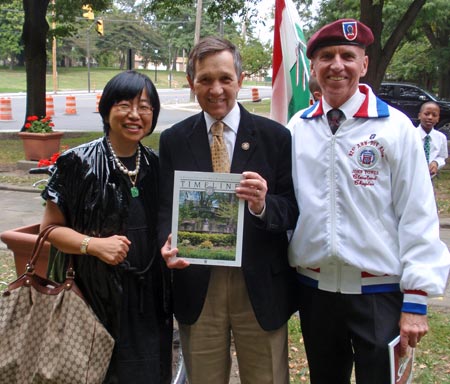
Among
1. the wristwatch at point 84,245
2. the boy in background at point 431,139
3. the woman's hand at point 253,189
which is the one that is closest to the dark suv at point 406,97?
the boy in background at point 431,139

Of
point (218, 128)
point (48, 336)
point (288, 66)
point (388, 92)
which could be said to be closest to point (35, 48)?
point (288, 66)

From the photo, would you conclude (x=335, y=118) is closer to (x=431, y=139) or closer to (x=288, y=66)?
(x=288, y=66)

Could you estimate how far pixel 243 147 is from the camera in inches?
82.5

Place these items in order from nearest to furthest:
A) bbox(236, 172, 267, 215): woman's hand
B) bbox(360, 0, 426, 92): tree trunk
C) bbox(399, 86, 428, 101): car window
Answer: bbox(236, 172, 267, 215): woman's hand → bbox(360, 0, 426, 92): tree trunk → bbox(399, 86, 428, 101): car window

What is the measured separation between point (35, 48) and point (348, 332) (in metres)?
13.4

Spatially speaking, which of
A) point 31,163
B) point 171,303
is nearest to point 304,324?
point 171,303

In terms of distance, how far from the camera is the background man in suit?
2.04 meters

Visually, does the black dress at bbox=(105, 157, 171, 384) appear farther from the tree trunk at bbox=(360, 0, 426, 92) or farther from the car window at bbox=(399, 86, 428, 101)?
the car window at bbox=(399, 86, 428, 101)

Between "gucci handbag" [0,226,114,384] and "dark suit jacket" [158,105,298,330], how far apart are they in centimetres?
39

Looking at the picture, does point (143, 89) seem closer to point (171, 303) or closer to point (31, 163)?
point (171, 303)

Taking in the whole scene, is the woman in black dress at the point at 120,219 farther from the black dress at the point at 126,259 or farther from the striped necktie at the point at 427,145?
the striped necktie at the point at 427,145

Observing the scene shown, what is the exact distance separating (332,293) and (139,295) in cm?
78

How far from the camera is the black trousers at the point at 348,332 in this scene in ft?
6.75

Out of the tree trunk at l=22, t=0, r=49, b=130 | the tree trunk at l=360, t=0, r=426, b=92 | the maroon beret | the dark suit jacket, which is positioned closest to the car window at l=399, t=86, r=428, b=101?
the tree trunk at l=360, t=0, r=426, b=92
